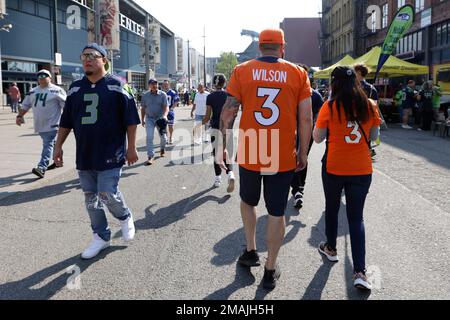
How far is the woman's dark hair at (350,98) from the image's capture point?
3.72 meters

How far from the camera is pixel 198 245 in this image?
15.5ft

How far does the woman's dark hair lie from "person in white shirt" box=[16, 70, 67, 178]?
5.83 m

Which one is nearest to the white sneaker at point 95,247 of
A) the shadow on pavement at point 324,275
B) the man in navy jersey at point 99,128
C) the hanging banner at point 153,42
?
the man in navy jersey at point 99,128

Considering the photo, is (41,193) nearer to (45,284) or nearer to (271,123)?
(45,284)

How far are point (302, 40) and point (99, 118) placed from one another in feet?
281

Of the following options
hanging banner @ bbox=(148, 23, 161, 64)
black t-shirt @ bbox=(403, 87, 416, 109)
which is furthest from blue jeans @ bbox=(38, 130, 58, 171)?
hanging banner @ bbox=(148, 23, 161, 64)

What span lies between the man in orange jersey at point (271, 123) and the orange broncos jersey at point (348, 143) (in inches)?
11.9

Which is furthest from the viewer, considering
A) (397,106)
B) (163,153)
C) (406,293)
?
(397,106)

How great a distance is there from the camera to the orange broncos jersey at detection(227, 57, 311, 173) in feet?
11.6

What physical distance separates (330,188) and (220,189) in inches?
150

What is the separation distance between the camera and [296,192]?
643 centimetres

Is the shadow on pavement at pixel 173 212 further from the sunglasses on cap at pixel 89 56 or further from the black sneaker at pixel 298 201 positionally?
the sunglasses on cap at pixel 89 56
